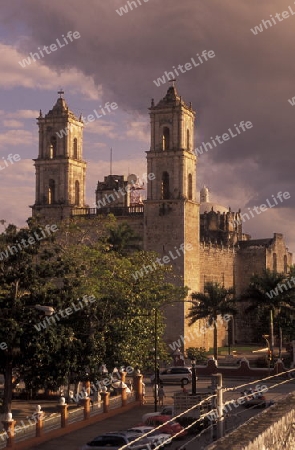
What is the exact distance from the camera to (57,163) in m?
80.9

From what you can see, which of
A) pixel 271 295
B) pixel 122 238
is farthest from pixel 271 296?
pixel 122 238

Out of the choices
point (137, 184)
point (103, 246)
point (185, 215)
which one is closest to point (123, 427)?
point (103, 246)

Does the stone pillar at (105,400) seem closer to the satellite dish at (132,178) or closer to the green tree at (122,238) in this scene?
the green tree at (122,238)

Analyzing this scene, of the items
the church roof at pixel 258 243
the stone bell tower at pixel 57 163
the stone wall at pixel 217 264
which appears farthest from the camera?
the church roof at pixel 258 243

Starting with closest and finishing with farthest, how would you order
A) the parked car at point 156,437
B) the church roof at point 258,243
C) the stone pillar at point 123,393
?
the parked car at point 156,437 < the stone pillar at point 123,393 < the church roof at point 258,243

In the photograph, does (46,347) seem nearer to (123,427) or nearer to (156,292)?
(123,427)

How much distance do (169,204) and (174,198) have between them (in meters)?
0.69

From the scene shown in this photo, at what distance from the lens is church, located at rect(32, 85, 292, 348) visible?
237ft

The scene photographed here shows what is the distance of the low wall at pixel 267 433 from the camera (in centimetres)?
1427

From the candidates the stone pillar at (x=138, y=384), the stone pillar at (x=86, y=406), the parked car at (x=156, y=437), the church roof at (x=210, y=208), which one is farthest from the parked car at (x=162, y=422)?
the church roof at (x=210, y=208)

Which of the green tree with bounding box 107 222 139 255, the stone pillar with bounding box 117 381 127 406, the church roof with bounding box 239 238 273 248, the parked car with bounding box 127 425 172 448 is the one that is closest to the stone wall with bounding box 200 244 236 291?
the church roof with bounding box 239 238 273 248

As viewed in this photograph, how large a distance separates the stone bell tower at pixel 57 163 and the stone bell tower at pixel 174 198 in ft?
31.4

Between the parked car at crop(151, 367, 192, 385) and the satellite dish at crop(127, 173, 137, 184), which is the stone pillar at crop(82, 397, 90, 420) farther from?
the satellite dish at crop(127, 173, 137, 184)

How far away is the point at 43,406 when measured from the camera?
45.7 m
